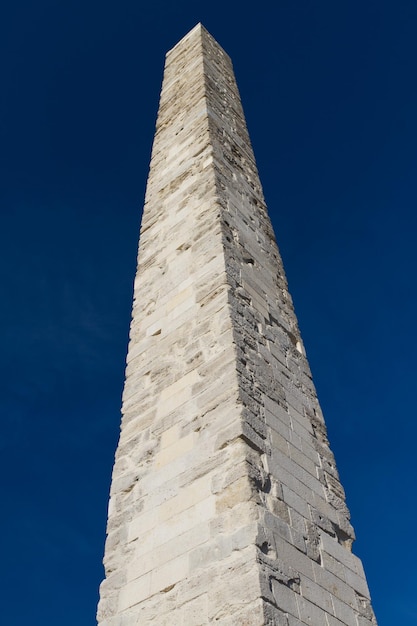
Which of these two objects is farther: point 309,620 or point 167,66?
point 167,66

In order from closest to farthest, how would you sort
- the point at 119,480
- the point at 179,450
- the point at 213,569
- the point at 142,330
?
the point at 213,569, the point at 179,450, the point at 119,480, the point at 142,330

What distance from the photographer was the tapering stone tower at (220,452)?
2836mm

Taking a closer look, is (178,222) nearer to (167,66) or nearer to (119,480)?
(119,480)

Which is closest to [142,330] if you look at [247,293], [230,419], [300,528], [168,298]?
[168,298]

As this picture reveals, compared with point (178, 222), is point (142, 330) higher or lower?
lower

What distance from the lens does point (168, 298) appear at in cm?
488

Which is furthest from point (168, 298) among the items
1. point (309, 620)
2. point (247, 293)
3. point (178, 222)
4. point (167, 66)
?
point (167, 66)

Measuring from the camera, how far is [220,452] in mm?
3260

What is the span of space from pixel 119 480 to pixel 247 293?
1.68 m

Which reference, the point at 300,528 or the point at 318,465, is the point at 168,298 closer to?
the point at 318,465

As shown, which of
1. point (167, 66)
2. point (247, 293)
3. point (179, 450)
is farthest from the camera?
point (167, 66)

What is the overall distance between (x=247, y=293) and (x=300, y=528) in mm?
1898

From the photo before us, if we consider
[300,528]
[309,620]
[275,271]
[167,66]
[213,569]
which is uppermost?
[167,66]

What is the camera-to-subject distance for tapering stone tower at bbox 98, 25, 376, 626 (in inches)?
112
